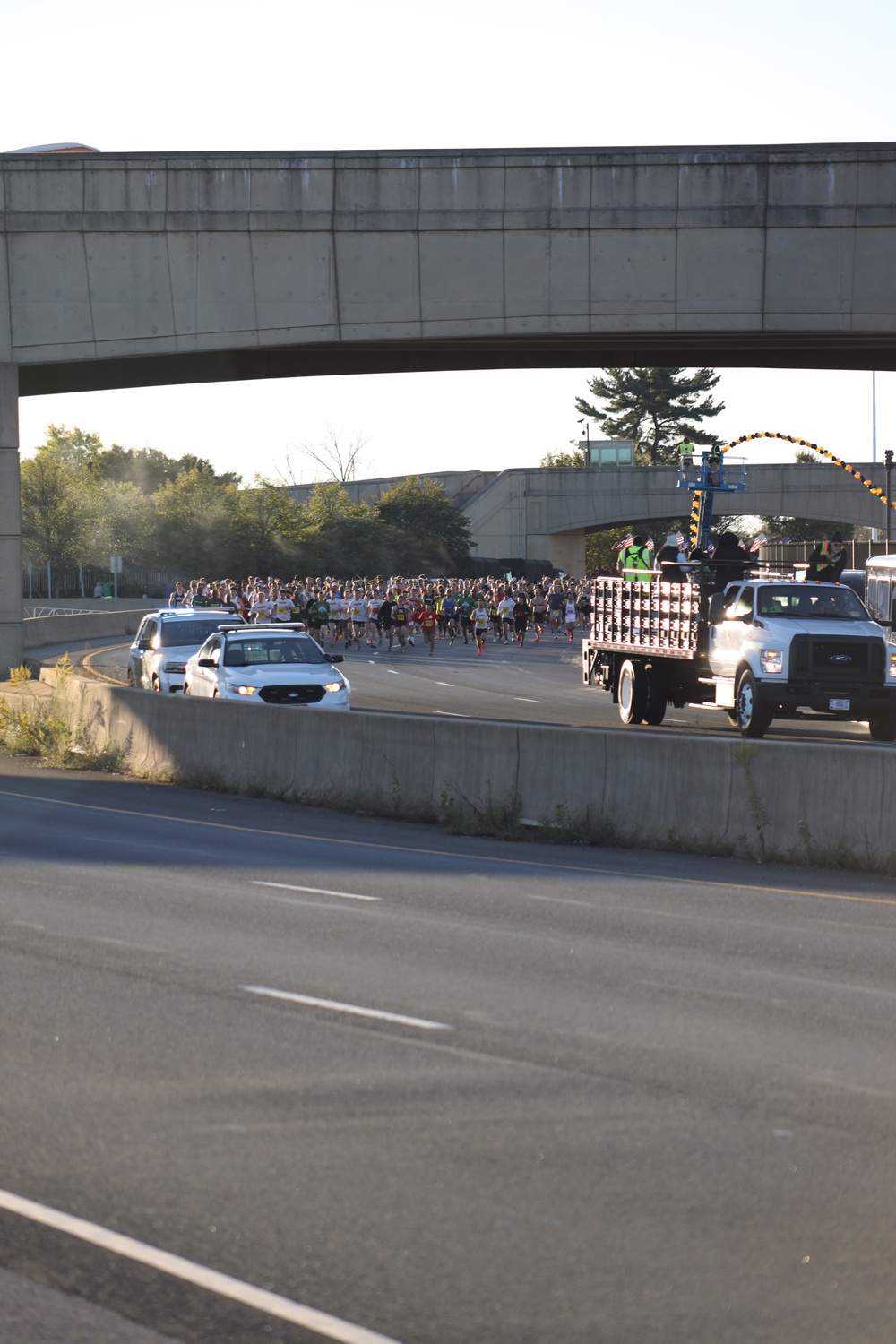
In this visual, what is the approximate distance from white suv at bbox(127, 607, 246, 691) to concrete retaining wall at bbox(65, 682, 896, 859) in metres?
6.81

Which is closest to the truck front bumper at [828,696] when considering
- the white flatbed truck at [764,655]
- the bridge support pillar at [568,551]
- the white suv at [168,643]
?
the white flatbed truck at [764,655]

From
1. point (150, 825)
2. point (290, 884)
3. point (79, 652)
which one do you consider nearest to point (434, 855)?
point (290, 884)

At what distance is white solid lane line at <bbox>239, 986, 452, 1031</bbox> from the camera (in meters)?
7.84

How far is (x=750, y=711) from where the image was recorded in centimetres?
2297

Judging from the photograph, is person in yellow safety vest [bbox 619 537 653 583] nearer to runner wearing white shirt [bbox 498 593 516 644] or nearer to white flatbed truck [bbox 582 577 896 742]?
white flatbed truck [bbox 582 577 896 742]

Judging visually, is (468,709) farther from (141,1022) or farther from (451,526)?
(451,526)

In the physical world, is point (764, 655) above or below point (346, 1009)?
above

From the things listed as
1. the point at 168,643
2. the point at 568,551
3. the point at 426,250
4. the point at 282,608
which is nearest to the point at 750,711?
the point at 168,643

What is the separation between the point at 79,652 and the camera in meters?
50.2

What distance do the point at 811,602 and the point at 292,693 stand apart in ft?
24.6

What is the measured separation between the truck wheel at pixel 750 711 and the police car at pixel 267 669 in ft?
18.4

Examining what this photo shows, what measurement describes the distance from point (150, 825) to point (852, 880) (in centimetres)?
704

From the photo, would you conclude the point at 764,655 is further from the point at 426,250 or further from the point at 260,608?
the point at 260,608

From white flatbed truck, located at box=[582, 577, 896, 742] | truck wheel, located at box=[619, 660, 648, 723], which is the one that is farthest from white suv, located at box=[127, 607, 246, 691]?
white flatbed truck, located at box=[582, 577, 896, 742]
